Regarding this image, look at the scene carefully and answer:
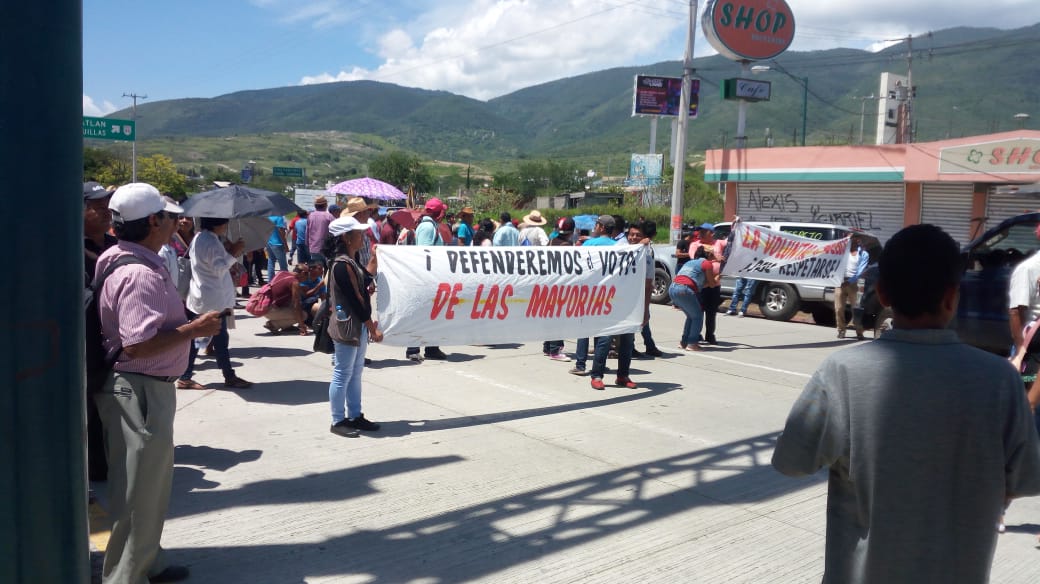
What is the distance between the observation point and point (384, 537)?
4652 mm

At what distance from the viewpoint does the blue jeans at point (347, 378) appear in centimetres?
638

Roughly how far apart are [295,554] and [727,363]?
23.9ft

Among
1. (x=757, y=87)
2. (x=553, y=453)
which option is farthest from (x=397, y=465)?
(x=757, y=87)

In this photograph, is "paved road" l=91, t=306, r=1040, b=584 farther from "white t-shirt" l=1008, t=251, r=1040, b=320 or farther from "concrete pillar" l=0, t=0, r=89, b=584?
"concrete pillar" l=0, t=0, r=89, b=584

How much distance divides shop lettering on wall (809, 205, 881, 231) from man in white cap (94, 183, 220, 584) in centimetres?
2172

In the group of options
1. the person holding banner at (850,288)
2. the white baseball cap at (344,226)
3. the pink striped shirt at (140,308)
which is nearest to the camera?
the pink striped shirt at (140,308)

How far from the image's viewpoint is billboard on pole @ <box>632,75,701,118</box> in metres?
54.8

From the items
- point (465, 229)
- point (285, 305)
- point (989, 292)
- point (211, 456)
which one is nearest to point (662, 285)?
point (465, 229)

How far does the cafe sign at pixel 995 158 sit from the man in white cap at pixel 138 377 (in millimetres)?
21090

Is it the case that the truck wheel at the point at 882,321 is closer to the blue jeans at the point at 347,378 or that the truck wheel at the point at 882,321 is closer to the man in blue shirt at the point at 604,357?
the man in blue shirt at the point at 604,357

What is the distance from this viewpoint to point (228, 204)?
8.80m

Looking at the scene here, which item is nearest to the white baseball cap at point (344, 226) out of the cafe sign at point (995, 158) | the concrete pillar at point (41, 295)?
the concrete pillar at point (41, 295)

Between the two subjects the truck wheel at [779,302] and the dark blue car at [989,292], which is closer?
the dark blue car at [989,292]

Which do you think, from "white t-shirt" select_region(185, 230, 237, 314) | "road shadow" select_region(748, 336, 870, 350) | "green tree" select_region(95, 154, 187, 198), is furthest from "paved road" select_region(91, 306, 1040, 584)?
"green tree" select_region(95, 154, 187, 198)
